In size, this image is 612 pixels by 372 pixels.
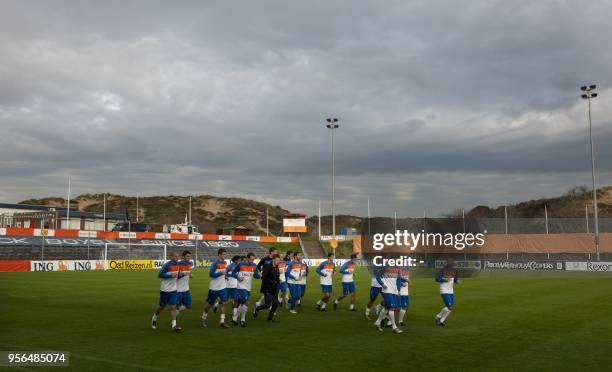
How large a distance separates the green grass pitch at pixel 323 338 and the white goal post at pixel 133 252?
38322mm

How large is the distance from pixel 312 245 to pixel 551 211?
75.7 m

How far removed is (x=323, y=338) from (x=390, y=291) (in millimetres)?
2384

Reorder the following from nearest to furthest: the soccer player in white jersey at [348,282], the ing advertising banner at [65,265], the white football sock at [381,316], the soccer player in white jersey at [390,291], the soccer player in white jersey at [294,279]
→ the soccer player in white jersey at [390,291], the white football sock at [381,316], the soccer player in white jersey at [294,279], the soccer player in white jersey at [348,282], the ing advertising banner at [65,265]

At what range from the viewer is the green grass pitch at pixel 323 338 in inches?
400

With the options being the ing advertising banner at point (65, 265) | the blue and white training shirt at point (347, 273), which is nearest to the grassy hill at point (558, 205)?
the ing advertising banner at point (65, 265)

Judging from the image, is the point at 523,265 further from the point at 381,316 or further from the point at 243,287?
the point at 243,287

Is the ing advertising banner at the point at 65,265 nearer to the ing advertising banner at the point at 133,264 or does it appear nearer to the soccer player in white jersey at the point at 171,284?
the ing advertising banner at the point at 133,264

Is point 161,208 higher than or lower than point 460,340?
higher

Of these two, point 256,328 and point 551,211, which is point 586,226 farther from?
point 551,211

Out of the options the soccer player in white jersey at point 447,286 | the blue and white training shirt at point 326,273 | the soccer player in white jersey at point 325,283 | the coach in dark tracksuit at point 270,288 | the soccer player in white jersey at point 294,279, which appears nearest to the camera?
the soccer player in white jersey at point 447,286

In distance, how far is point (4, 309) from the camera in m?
18.8

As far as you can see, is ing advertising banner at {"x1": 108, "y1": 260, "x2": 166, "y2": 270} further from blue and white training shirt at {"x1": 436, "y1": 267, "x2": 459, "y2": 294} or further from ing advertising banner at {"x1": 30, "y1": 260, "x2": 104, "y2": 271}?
blue and white training shirt at {"x1": 436, "y1": 267, "x2": 459, "y2": 294}

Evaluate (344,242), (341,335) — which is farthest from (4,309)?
(344,242)

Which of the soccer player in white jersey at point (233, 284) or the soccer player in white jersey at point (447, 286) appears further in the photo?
the soccer player in white jersey at point (233, 284)
